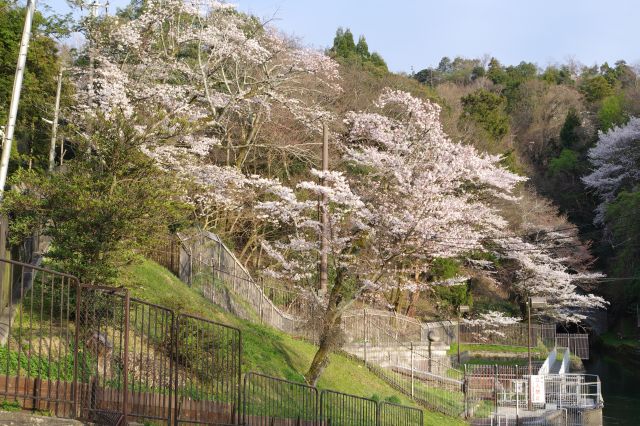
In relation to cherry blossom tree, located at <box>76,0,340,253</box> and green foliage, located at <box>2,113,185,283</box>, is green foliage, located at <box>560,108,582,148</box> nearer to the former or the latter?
cherry blossom tree, located at <box>76,0,340,253</box>

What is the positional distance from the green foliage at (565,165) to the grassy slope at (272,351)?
42.1 meters

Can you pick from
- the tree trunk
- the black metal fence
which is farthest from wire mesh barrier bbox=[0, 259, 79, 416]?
the tree trunk

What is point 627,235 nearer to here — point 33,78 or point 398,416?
point 398,416

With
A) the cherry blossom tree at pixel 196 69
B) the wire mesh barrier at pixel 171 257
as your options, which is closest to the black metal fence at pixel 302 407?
the wire mesh barrier at pixel 171 257

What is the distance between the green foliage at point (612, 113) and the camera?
64.5m

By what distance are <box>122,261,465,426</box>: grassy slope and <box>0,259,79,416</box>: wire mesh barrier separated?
15.9 feet

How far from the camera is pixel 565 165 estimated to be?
62062 mm

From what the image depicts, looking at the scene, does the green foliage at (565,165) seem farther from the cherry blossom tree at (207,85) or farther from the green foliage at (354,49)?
the cherry blossom tree at (207,85)

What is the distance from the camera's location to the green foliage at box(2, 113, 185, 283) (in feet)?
44.2

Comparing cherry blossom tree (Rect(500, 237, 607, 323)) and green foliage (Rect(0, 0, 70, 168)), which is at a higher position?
green foliage (Rect(0, 0, 70, 168))

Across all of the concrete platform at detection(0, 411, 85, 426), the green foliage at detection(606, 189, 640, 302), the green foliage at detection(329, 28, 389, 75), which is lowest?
the concrete platform at detection(0, 411, 85, 426)

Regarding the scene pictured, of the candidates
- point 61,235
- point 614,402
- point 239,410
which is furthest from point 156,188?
point 614,402

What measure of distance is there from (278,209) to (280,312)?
3.15 m

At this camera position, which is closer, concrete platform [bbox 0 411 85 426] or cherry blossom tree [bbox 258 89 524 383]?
concrete platform [bbox 0 411 85 426]
